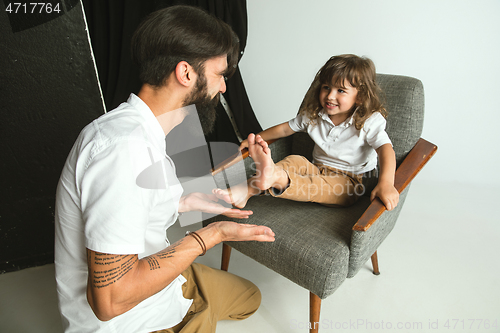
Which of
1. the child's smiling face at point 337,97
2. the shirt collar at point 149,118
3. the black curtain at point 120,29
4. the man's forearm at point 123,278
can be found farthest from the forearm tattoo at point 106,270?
the black curtain at point 120,29

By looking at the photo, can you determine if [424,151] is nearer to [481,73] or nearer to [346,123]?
[346,123]

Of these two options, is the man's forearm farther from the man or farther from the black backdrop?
the black backdrop

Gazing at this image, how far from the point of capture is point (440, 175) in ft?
8.57

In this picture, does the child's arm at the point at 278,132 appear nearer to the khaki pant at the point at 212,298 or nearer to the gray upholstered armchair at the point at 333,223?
the gray upholstered armchair at the point at 333,223

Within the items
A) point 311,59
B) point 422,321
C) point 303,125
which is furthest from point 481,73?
point 422,321

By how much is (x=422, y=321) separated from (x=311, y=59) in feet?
6.49

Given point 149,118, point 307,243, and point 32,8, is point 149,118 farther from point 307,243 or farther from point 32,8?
point 32,8

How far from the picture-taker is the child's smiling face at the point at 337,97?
1546 mm

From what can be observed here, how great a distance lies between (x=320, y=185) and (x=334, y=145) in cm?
30

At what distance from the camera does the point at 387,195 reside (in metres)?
1.18

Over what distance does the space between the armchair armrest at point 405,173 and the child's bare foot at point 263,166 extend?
374 millimetres

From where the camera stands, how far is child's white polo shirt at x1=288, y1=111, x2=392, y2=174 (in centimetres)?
151

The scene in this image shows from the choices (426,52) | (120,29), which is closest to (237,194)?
(120,29)

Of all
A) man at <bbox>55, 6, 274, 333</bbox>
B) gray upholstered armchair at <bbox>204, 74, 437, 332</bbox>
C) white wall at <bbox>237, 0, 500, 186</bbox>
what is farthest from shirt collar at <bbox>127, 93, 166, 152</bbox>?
white wall at <bbox>237, 0, 500, 186</bbox>
